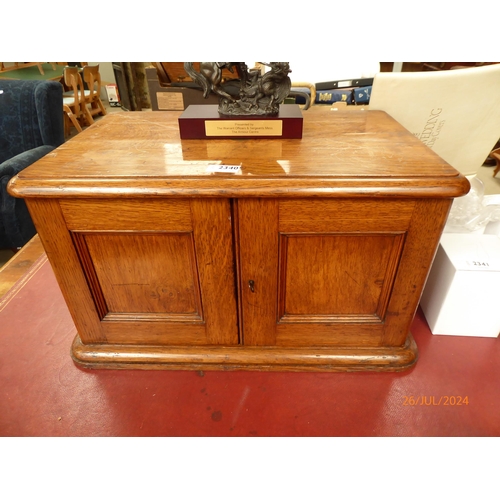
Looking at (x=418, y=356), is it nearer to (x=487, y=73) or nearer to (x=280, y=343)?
(x=280, y=343)

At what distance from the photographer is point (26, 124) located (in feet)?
6.64

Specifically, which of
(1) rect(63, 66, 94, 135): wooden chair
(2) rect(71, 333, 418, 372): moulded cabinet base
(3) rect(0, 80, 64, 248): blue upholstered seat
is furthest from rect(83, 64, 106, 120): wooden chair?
(2) rect(71, 333, 418, 372): moulded cabinet base

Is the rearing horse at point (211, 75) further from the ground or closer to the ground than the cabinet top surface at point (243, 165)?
further from the ground

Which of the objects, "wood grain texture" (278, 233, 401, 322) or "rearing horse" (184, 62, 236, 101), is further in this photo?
"rearing horse" (184, 62, 236, 101)

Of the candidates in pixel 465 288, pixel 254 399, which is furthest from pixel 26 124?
pixel 465 288

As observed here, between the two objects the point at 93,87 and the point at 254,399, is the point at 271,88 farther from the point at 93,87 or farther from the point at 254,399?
the point at 93,87

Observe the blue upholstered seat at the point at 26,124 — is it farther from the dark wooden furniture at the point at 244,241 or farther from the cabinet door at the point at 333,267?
the cabinet door at the point at 333,267

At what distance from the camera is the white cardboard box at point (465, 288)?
3.48 ft

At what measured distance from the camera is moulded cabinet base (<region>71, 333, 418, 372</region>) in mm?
1063

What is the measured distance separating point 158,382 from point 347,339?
0.58 metres

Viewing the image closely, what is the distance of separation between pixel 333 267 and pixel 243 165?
0.35 metres

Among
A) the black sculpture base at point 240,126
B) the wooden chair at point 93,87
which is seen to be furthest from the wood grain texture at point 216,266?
the wooden chair at point 93,87

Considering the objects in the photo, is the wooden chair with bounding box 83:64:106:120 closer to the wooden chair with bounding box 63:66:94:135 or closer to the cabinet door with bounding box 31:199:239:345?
the wooden chair with bounding box 63:66:94:135
